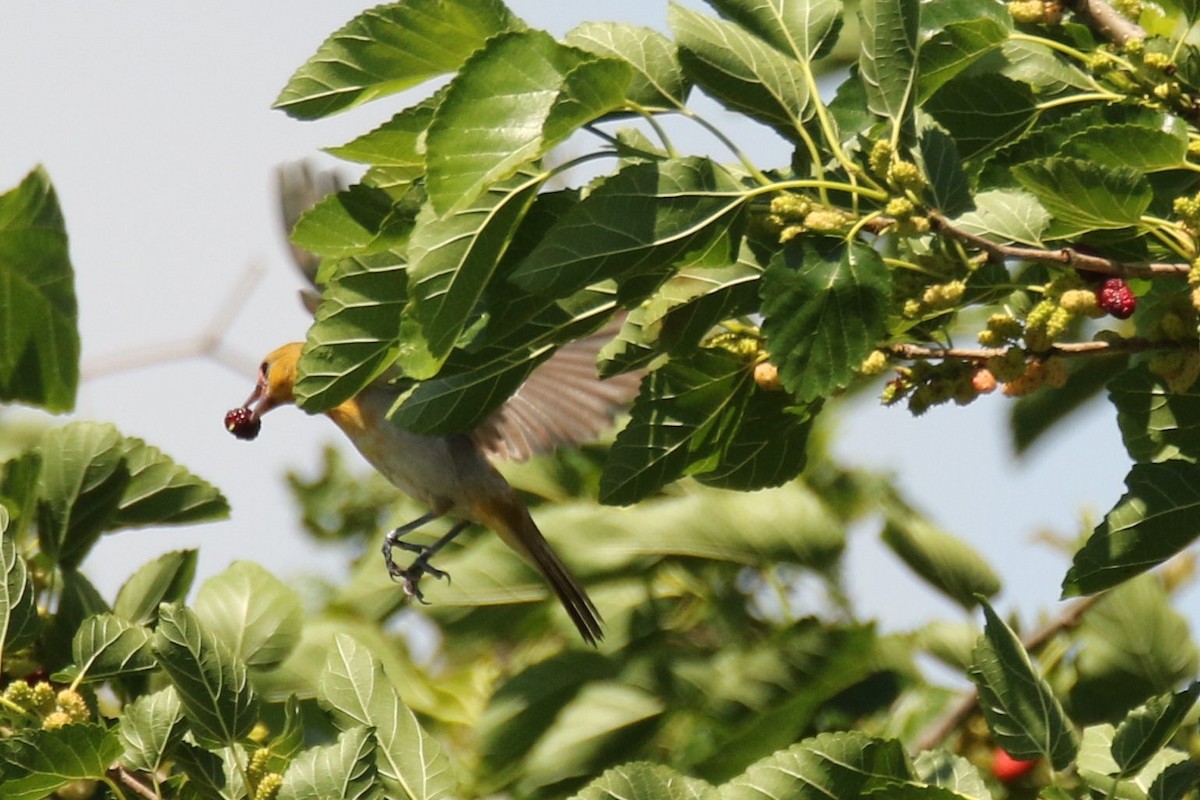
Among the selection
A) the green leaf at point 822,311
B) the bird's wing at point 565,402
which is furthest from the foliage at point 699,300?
the bird's wing at point 565,402

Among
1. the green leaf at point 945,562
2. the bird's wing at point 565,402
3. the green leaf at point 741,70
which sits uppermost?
the green leaf at point 741,70

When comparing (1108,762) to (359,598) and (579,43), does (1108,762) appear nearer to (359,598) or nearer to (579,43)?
(579,43)

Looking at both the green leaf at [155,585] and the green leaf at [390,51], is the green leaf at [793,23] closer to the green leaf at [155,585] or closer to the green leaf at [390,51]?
the green leaf at [390,51]

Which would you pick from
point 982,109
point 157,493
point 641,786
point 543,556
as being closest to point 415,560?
point 543,556

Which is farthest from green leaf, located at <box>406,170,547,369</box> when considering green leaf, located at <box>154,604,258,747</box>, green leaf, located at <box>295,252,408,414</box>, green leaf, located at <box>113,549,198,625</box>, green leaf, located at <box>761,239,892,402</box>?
green leaf, located at <box>113,549,198,625</box>

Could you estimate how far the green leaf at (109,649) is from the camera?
2633mm

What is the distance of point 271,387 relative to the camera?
486cm

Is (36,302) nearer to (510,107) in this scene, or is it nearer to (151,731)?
(151,731)

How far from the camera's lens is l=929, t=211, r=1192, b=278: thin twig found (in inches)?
79.4

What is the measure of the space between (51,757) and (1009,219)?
4.96 feet

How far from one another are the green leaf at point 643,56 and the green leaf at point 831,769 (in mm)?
830

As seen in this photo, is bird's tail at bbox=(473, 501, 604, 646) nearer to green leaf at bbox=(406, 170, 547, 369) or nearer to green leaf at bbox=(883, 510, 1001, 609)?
green leaf at bbox=(883, 510, 1001, 609)

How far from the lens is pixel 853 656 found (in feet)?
13.3

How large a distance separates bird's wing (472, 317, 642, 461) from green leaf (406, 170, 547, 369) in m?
2.14
